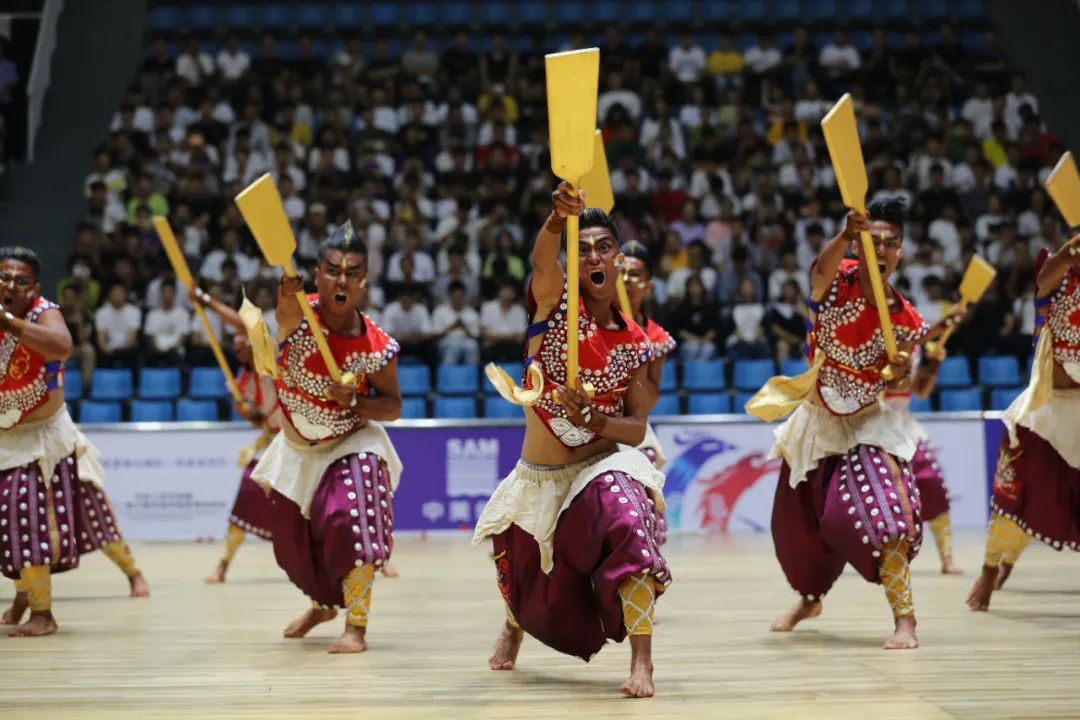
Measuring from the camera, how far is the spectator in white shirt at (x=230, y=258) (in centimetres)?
1309

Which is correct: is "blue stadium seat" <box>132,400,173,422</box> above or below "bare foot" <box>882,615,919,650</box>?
below

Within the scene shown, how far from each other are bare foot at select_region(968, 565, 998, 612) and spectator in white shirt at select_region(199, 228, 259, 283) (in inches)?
329

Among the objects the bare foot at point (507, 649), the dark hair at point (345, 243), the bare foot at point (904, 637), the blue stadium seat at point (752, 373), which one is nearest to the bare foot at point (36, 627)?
the dark hair at point (345, 243)

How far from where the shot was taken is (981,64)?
15.8 meters

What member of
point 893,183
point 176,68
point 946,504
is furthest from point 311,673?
point 176,68

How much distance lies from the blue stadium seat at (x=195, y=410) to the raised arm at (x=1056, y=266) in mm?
7461

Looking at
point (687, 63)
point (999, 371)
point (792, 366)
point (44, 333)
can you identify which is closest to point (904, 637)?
point (44, 333)

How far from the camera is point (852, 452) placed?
5285 millimetres

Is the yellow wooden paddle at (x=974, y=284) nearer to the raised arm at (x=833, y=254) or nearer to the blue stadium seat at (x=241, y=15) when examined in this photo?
the raised arm at (x=833, y=254)

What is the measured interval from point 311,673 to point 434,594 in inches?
106

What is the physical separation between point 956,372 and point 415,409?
15.1ft

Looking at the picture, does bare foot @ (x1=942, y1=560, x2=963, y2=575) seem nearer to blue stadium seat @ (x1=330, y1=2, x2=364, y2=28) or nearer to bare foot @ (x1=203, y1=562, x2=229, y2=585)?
bare foot @ (x1=203, y1=562, x2=229, y2=585)

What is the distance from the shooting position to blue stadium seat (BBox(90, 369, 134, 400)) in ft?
38.9

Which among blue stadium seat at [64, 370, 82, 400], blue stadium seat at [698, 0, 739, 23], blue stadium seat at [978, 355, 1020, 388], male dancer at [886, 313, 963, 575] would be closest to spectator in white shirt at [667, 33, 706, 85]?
blue stadium seat at [698, 0, 739, 23]
